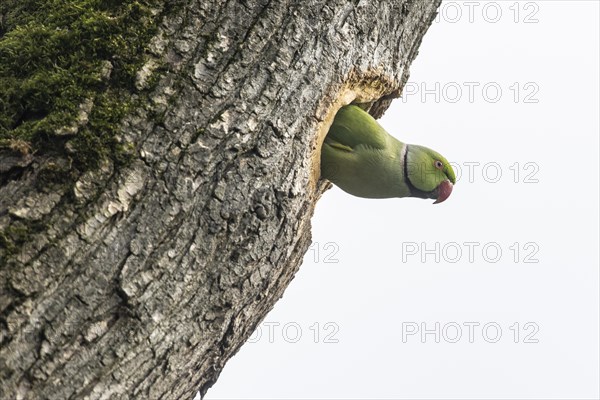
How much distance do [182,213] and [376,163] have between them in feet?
6.75

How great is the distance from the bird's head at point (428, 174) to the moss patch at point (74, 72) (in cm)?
248

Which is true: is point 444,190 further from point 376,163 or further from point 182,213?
point 182,213

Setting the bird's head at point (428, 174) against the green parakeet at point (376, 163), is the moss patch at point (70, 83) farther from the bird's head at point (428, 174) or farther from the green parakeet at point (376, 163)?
the bird's head at point (428, 174)

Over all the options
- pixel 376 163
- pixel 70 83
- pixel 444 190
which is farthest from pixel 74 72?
pixel 444 190

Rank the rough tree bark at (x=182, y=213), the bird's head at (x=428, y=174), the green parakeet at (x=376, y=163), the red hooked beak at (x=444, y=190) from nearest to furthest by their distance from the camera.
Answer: the rough tree bark at (x=182, y=213)
the green parakeet at (x=376, y=163)
the bird's head at (x=428, y=174)
the red hooked beak at (x=444, y=190)

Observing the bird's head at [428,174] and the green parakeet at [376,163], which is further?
the bird's head at [428,174]

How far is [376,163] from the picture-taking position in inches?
190

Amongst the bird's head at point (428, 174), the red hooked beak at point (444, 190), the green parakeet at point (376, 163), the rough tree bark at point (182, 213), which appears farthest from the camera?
the red hooked beak at point (444, 190)

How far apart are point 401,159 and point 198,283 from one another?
2.35 meters

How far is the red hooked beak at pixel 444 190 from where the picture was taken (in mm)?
5441

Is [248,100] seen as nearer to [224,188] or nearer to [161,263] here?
[224,188]

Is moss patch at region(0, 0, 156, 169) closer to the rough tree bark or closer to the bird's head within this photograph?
the rough tree bark

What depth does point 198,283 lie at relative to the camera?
3156mm

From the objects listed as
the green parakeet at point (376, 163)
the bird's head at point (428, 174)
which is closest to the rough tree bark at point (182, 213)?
the green parakeet at point (376, 163)
